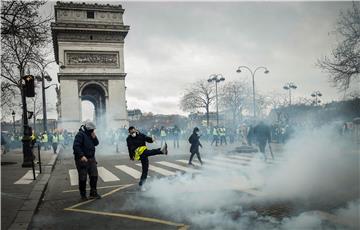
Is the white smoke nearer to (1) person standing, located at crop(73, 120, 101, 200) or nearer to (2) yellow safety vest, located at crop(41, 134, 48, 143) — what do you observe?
(1) person standing, located at crop(73, 120, 101, 200)

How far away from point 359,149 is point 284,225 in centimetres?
1130

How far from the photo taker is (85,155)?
8891 mm

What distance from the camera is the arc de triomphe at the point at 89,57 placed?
43781 millimetres

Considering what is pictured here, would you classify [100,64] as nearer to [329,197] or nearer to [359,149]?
[359,149]

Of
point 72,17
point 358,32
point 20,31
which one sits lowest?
point 20,31

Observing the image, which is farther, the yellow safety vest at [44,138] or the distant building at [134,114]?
the distant building at [134,114]

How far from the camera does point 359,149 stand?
49.9ft

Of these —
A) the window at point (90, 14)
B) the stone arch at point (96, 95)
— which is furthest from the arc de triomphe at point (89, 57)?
the stone arch at point (96, 95)

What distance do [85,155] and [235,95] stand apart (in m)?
53.0

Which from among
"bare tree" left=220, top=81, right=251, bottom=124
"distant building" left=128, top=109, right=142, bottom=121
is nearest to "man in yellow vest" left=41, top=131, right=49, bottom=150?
"bare tree" left=220, top=81, right=251, bottom=124

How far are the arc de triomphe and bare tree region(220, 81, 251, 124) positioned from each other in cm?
2163

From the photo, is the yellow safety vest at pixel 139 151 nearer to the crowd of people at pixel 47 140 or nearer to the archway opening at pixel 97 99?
the crowd of people at pixel 47 140

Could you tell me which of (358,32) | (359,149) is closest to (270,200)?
(359,149)

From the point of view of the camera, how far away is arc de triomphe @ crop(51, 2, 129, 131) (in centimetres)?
4378
